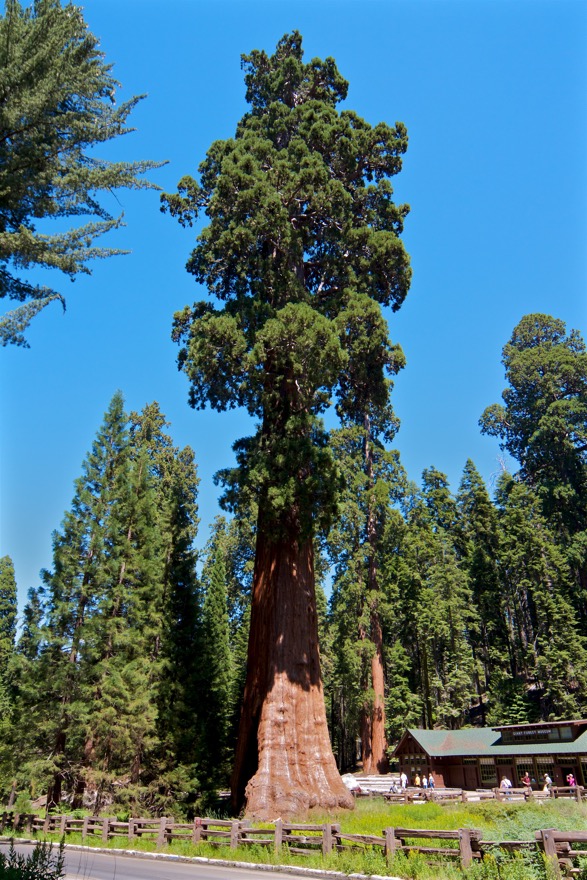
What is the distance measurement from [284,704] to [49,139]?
14708mm

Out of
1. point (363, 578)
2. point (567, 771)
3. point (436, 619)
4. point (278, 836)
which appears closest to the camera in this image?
point (278, 836)

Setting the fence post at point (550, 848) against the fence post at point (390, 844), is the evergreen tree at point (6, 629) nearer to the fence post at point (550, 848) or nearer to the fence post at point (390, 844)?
the fence post at point (390, 844)

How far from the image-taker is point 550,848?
8.07 metres

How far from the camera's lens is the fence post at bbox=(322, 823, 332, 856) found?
10.8 metres

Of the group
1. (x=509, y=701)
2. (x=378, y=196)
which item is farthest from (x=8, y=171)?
(x=509, y=701)

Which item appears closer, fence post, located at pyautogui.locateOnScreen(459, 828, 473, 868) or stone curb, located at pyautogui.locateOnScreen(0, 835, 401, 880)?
fence post, located at pyautogui.locateOnScreen(459, 828, 473, 868)

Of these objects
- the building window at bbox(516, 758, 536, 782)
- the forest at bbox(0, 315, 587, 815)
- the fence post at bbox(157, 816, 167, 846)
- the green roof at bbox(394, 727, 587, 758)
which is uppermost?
the forest at bbox(0, 315, 587, 815)

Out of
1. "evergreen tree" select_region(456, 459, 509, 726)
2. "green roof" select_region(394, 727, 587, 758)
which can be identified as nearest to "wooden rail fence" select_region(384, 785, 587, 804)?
"green roof" select_region(394, 727, 587, 758)

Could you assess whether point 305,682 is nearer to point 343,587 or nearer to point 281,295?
point 281,295

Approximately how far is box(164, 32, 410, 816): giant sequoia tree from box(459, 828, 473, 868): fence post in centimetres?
685

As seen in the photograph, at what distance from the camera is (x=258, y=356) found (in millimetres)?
16734

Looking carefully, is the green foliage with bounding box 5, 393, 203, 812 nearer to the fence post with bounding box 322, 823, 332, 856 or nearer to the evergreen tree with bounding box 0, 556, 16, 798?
the evergreen tree with bounding box 0, 556, 16, 798

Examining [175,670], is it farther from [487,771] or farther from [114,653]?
[487,771]

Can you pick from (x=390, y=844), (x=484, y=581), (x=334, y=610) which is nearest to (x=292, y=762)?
(x=390, y=844)
